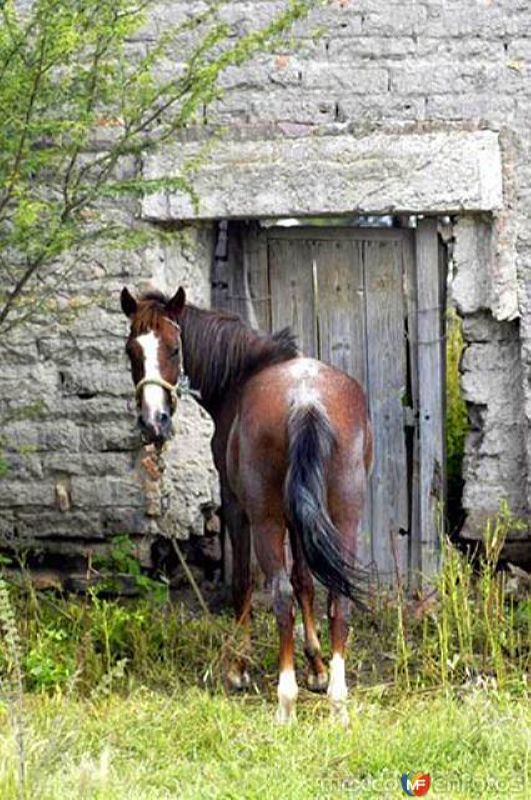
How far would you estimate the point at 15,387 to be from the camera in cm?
809

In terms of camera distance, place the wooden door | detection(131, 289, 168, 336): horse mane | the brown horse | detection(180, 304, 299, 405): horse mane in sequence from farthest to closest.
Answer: the wooden door, detection(180, 304, 299, 405): horse mane, detection(131, 289, 168, 336): horse mane, the brown horse

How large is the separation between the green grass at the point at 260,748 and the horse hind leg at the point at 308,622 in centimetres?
16

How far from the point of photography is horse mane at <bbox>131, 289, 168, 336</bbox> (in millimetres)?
6934

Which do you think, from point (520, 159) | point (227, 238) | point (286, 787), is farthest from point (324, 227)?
point (286, 787)

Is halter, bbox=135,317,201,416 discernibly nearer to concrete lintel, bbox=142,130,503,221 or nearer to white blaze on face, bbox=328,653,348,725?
concrete lintel, bbox=142,130,503,221

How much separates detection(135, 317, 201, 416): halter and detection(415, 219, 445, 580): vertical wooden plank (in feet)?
4.74

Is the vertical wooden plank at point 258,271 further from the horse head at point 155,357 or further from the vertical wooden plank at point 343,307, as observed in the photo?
the horse head at point 155,357

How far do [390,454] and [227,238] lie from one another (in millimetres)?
1365


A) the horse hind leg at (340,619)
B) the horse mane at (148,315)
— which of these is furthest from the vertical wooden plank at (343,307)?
the horse hind leg at (340,619)

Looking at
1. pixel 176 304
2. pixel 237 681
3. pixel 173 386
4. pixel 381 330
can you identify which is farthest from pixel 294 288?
pixel 237 681

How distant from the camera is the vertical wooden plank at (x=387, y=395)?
8195 mm

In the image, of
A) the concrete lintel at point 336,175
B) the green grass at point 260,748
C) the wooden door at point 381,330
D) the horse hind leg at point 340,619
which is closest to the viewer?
the green grass at point 260,748

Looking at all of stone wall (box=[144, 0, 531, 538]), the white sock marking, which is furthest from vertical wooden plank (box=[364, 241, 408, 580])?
the white sock marking

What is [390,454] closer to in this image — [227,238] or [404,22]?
[227,238]
